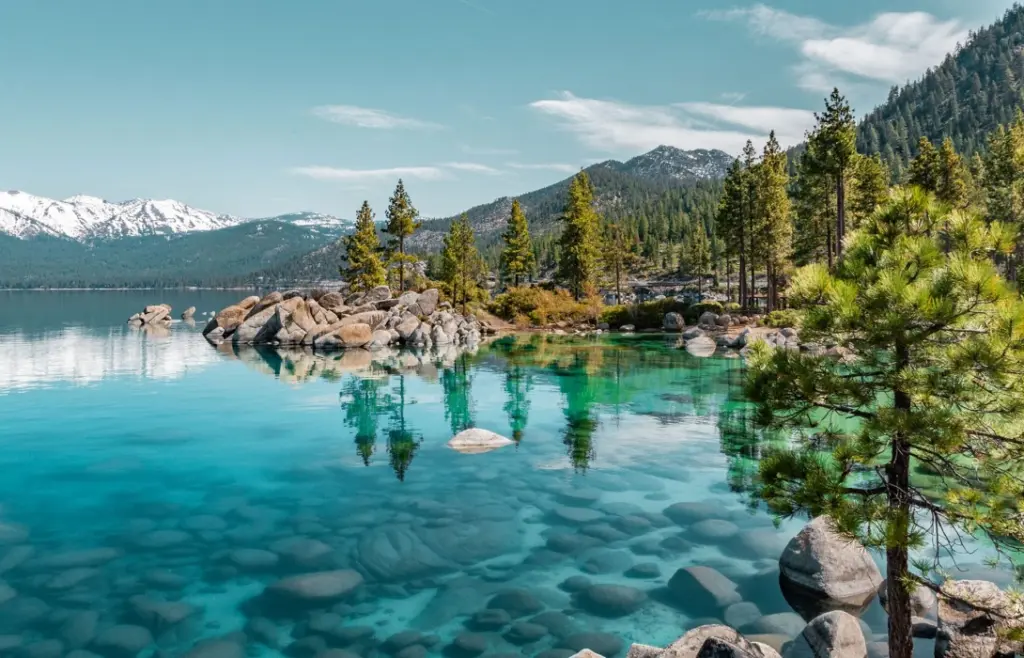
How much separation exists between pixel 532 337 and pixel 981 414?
6709 cm

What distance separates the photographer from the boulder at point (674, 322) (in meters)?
75.2

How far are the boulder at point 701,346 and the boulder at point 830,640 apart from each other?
4310 centimetres

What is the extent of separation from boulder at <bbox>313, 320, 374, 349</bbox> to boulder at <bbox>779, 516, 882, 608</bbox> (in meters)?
54.0

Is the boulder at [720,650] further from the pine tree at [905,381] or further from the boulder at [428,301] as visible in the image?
the boulder at [428,301]

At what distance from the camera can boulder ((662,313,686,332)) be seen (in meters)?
75.2

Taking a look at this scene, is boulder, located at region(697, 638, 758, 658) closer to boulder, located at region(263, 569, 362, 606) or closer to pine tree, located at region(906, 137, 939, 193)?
boulder, located at region(263, 569, 362, 606)

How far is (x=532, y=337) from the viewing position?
74188 millimetres

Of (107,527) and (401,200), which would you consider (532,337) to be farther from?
(107,527)

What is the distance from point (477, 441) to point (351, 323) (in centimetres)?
4261

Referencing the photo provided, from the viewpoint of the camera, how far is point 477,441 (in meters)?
26.1

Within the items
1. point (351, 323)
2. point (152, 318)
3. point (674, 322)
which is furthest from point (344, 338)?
point (152, 318)

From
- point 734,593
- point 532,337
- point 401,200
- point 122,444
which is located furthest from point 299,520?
point 401,200

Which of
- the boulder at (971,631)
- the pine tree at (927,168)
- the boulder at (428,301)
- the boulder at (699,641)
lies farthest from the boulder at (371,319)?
the boulder at (971,631)

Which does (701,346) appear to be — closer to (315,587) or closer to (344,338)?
(344,338)
